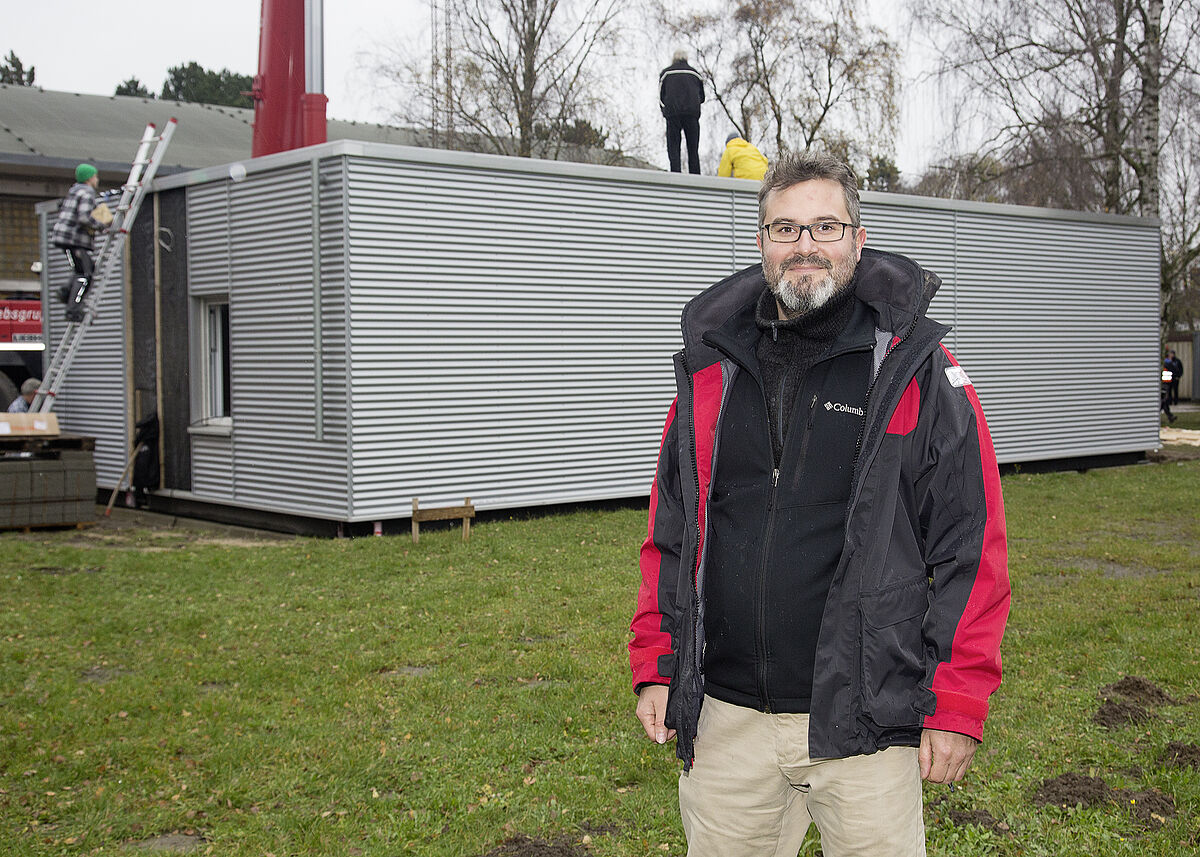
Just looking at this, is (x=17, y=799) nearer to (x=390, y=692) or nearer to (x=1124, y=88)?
(x=390, y=692)

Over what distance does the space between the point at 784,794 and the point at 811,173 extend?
1.58 meters

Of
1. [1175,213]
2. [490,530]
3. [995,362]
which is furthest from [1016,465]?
[1175,213]

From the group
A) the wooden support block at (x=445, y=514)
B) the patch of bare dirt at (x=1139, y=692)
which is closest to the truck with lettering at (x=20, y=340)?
the wooden support block at (x=445, y=514)

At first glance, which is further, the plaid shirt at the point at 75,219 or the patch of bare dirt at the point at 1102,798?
the plaid shirt at the point at 75,219

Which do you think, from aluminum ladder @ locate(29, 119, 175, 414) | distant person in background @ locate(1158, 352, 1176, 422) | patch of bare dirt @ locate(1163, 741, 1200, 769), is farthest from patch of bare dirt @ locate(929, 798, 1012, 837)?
distant person in background @ locate(1158, 352, 1176, 422)

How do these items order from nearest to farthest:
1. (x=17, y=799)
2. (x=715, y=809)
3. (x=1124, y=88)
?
(x=715, y=809) < (x=17, y=799) < (x=1124, y=88)

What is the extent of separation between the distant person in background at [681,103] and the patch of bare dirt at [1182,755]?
10.3 metres

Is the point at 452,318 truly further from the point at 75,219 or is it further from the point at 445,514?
the point at 75,219

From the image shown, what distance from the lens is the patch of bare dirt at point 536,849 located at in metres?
4.23

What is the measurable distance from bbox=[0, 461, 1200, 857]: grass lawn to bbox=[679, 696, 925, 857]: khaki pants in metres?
1.50

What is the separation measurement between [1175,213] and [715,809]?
32.0 meters

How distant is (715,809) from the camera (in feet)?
9.46

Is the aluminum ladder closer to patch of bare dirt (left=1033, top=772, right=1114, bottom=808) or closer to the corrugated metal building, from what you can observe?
the corrugated metal building

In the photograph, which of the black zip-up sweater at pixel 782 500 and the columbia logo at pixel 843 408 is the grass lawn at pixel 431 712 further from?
the columbia logo at pixel 843 408
